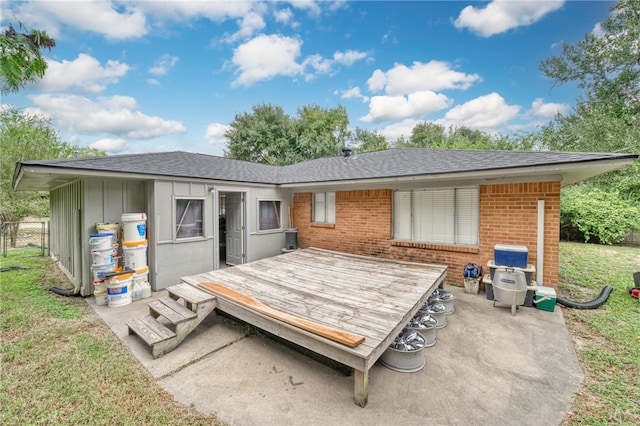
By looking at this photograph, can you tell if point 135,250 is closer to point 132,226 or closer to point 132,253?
point 132,253

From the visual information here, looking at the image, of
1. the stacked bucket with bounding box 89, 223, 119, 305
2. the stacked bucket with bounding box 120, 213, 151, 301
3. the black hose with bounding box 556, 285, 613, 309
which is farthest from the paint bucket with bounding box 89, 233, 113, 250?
the black hose with bounding box 556, 285, 613, 309

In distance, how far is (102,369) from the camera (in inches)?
119

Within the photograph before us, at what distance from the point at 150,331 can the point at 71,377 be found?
2.73 ft

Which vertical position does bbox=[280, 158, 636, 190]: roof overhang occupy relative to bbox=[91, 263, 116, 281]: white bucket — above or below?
above

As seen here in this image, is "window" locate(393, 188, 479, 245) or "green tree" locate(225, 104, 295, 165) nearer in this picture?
"window" locate(393, 188, 479, 245)

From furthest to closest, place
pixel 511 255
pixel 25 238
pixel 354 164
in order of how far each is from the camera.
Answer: pixel 25 238 → pixel 354 164 → pixel 511 255

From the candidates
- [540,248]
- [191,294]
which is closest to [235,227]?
[191,294]

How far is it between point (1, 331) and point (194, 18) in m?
10.3

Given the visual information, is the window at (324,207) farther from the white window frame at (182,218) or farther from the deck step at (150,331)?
the deck step at (150,331)

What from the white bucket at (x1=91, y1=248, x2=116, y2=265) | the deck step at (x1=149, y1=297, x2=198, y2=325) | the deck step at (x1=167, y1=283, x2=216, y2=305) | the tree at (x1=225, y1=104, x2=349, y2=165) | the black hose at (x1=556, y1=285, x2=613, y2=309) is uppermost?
the tree at (x1=225, y1=104, x2=349, y2=165)

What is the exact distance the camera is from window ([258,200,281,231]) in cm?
831

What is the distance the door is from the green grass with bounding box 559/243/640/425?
7296 millimetres

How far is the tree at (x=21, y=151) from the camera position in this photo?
1227cm

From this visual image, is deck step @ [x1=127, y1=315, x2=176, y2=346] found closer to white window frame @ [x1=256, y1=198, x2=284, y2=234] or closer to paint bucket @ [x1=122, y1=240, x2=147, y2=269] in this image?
paint bucket @ [x1=122, y1=240, x2=147, y2=269]
